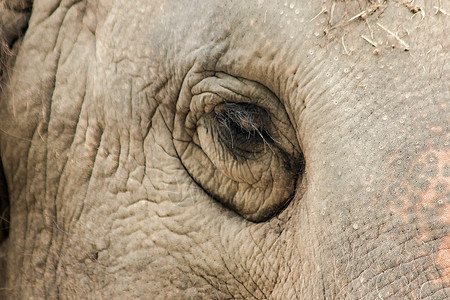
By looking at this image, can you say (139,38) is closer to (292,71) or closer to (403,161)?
(292,71)

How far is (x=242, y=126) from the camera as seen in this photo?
1936mm

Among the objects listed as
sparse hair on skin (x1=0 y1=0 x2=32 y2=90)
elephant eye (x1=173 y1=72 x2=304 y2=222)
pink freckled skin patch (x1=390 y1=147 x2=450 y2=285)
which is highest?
sparse hair on skin (x1=0 y1=0 x2=32 y2=90)

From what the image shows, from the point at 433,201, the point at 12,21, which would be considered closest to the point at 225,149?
the point at 433,201

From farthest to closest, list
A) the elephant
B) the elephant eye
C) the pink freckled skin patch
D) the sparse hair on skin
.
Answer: the sparse hair on skin, the elephant eye, the elephant, the pink freckled skin patch

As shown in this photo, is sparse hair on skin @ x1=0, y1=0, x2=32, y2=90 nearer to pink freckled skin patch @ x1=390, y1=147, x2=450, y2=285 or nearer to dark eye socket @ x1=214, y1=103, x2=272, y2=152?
dark eye socket @ x1=214, y1=103, x2=272, y2=152

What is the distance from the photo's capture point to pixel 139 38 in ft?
6.73

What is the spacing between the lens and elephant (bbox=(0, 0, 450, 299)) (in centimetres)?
154

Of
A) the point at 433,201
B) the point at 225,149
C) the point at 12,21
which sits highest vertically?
the point at 12,21

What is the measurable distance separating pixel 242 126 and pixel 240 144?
2.7 inches

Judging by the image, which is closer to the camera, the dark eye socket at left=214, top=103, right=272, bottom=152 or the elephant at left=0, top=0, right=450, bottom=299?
the elephant at left=0, top=0, right=450, bottom=299

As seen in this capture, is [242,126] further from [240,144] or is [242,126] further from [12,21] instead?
[12,21]

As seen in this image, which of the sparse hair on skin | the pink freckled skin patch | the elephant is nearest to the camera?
the pink freckled skin patch

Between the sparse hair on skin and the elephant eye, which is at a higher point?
the sparse hair on skin

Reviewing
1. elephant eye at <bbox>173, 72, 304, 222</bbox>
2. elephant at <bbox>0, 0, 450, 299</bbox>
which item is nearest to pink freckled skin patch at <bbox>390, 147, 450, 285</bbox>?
elephant at <bbox>0, 0, 450, 299</bbox>
